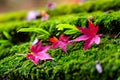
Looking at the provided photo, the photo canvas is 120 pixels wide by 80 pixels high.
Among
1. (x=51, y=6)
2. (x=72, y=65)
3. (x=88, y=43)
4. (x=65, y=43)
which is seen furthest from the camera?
(x=51, y=6)

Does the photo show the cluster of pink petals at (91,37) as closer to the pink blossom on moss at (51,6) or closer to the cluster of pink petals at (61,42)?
the cluster of pink petals at (61,42)

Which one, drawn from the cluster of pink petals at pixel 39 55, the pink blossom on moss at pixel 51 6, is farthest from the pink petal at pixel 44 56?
the pink blossom on moss at pixel 51 6

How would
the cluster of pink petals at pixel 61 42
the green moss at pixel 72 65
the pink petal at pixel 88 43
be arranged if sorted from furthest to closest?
the cluster of pink petals at pixel 61 42 → the pink petal at pixel 88 43 → the green moss at pixel 72 65

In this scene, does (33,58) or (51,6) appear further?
(51,6)

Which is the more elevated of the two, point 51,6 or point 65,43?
point 51,6

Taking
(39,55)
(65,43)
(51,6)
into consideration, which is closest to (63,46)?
(65,43)

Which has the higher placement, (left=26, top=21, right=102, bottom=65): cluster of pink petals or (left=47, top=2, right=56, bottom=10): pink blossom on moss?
(left=47, top=2, right=56, bottom=10): pink blossom on moss

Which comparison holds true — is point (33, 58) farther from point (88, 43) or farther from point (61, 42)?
point (88, 43)

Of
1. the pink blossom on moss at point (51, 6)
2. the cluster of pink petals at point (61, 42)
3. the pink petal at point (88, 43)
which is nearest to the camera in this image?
the pink petal at point (88, 43)

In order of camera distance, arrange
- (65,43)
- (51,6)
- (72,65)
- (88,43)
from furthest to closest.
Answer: (51,6) → (65,43) → (88,43) → (72,65)

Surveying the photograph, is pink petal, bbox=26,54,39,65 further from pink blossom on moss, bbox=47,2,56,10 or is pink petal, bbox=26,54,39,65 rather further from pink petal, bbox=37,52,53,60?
pink blossom on moss, bbox=47,2,56,10

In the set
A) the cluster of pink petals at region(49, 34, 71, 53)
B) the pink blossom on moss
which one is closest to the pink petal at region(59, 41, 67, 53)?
the cluster of pink petals at region(49, 34, 71, 53)
